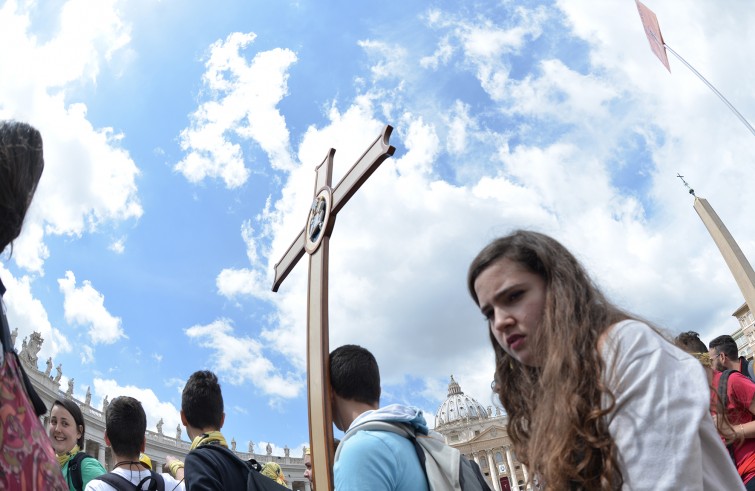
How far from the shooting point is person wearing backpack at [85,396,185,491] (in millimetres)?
3221

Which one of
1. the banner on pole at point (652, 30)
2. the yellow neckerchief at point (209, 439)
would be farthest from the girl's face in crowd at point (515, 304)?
the banner on pole at point (652, 30)

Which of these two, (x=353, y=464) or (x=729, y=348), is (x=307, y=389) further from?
(x=729, y=348)

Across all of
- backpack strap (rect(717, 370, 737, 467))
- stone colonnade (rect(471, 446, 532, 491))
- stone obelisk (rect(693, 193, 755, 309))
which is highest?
stone colonnade (rect(471, 446, 532, 491))

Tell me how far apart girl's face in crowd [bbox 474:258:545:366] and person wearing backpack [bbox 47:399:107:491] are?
3.19m

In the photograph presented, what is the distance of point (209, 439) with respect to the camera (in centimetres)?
325

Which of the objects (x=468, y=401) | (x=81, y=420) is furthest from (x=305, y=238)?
(x=468, y=401)

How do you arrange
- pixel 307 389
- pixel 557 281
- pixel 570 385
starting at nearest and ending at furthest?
pixel 570 385, pixel 557 281, pixel 307 389

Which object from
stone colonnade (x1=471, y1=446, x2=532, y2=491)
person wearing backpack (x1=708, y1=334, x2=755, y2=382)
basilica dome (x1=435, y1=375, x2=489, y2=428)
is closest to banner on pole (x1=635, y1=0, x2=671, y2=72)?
person wearing backpack (x1=708, y1=334, x2=755, y2=382)

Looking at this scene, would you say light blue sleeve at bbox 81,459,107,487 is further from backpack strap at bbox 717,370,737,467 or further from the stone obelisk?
the stone obelisk

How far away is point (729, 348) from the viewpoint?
4.50m

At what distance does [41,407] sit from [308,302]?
2516mm

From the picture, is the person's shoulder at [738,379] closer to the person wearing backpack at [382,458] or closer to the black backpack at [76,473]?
the person wearing backpack at [382,458]

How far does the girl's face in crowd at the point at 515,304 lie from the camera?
166 centimetres

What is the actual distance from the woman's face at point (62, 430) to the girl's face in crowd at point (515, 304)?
138 inches
